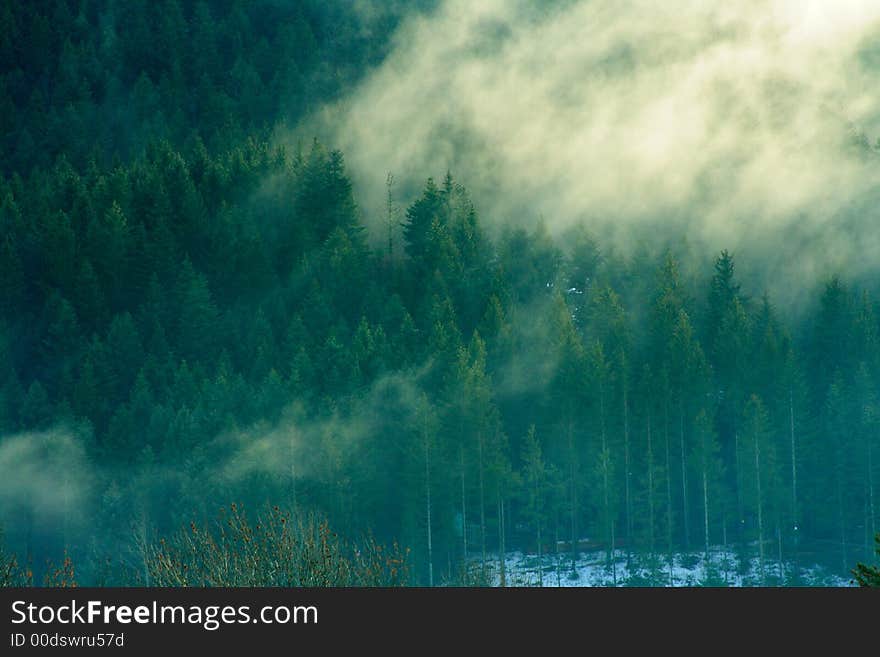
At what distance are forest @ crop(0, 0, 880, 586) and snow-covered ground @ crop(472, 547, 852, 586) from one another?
1.19ft

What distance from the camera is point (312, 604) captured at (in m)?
17.4

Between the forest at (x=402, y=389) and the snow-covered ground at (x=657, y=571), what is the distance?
0.36 meters

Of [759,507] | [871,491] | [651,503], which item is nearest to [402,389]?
[651,503]

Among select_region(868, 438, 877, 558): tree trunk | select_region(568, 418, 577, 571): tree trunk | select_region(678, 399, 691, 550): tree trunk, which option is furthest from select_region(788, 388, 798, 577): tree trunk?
select_region(568, 418, 577, 571): tree trunk

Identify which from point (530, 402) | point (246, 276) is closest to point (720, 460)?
point (530, 402)

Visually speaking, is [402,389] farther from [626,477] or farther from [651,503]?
[651,503]

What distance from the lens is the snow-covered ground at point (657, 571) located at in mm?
69062

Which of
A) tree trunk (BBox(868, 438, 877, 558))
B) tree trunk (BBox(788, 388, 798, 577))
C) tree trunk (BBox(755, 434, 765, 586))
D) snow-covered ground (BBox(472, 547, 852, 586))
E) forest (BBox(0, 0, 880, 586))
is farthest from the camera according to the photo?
tree trunk (BBox(868, 438, 877, 558))

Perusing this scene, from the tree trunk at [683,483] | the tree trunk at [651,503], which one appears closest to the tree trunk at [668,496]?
the tree trunk at [683,483]

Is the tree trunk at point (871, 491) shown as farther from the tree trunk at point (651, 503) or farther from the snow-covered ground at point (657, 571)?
the tree trunk at point (651, 503)

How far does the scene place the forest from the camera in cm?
6719

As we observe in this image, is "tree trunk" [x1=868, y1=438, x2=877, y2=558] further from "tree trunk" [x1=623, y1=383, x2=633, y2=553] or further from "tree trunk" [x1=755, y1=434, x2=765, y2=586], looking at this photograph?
"tree trunk" [x1=623, y1=383, x2=633, y2=553]

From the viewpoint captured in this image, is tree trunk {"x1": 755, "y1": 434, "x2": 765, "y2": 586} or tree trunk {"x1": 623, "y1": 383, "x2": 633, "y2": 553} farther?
tree trunk {"x1": 623, "y1": 383, "x2": 633, "y2": 553}

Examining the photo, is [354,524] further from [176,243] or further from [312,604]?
[312,604]
